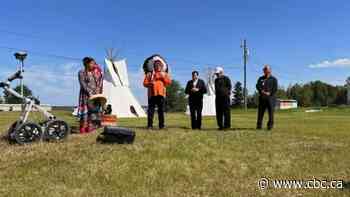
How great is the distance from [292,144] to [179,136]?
219 centimetres

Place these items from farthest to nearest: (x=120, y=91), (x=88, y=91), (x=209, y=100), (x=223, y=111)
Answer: (x=209, y=100)
(x=120, y=91)
(x=223, y=111)
(x=88, y=91)

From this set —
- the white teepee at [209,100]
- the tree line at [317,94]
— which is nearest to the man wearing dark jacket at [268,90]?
the white teepee at [209,100]

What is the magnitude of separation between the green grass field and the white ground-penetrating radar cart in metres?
0.21

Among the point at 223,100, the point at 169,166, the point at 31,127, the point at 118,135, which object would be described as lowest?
the point at 169,166

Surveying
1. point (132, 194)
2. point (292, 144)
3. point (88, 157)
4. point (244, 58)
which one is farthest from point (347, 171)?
point (244, 58)

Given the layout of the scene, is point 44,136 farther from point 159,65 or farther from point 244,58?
point 244,58

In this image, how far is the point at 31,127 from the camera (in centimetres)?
818

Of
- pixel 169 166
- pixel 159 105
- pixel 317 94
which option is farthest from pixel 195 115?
pixel 317 94

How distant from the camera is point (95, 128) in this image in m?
9.92

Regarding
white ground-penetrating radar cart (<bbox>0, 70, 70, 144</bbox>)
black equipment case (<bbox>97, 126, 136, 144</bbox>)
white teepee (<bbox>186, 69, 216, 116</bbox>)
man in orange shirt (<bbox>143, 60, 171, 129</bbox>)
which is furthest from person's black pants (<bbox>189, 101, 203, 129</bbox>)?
white teepee (<bbox>186, 69, 216, 116</bbox>)

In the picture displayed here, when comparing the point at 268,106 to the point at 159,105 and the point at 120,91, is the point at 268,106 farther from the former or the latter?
the point at 120,91

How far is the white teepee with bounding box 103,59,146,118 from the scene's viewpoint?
34250 mm

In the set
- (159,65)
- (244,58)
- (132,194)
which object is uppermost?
(244,58)

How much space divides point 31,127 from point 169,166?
2.73 metres
